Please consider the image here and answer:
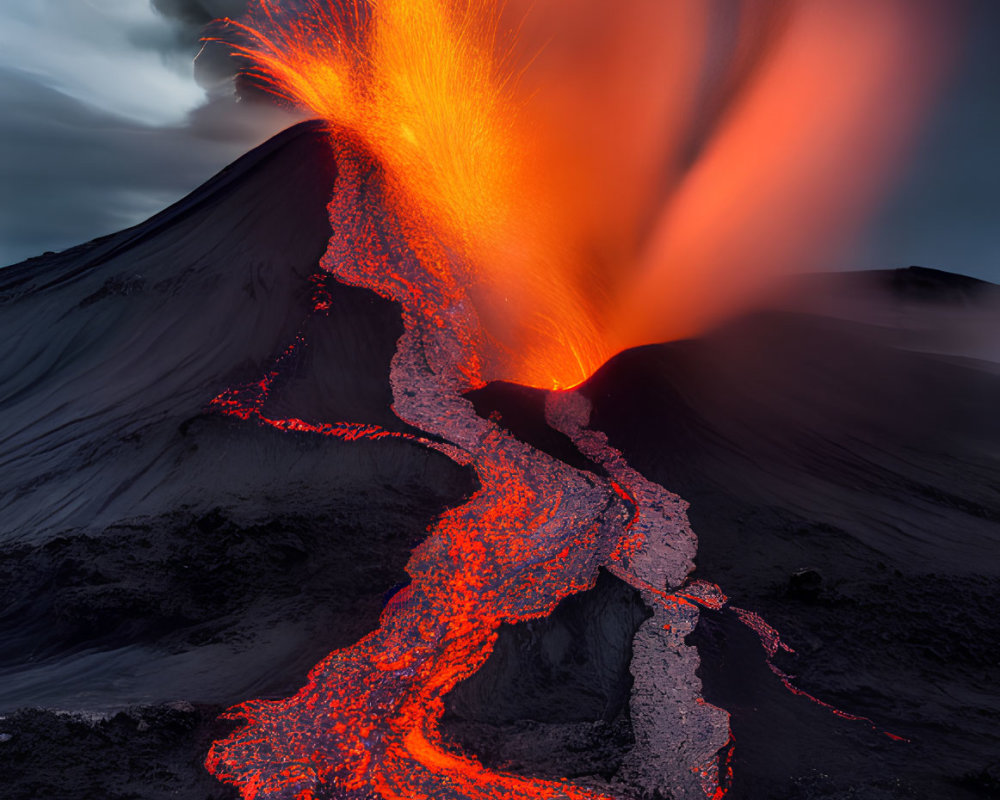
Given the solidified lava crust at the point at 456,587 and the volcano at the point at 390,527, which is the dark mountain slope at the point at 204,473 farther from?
the solidified lava crust at the point at 456,587

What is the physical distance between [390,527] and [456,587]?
0.99 meters

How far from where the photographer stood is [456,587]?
20.3ft

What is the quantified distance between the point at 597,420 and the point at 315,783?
18.0 feet

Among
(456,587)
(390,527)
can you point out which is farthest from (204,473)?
(456,587)

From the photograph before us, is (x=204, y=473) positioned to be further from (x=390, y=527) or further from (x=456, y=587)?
(x=456, y=587)

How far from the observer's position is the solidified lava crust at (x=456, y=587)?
4.45m

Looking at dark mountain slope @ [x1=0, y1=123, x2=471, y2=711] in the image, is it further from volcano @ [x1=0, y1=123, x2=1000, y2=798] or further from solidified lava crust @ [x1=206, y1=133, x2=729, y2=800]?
solidified lava crust @ [x1=206, y1=133, x2=729, y2=800]

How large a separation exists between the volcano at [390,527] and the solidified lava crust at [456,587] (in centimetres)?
8

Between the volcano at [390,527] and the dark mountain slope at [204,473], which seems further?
the dark mountain slope at [204,473]

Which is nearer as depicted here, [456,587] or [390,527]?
[456,587]

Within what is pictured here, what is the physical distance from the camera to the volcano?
472 centimetres

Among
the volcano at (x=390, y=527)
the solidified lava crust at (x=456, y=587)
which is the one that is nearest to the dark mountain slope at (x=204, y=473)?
the volcano at (x=390, y=527)

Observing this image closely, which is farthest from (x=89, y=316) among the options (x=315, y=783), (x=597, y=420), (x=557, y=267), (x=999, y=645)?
(x=999, y=645)

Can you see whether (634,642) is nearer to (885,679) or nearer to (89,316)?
(885,679)
